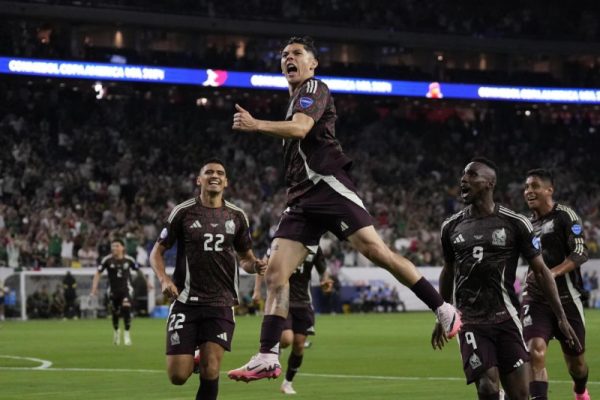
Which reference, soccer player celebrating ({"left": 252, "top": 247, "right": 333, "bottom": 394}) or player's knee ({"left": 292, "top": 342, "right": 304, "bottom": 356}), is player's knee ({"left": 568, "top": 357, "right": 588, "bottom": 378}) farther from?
player's knee ({"left": 292, "top": 342, "right": 304, "bottom": 356})

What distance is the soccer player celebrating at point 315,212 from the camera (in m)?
9.84

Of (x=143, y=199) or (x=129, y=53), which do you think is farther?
(x=129, y=53)

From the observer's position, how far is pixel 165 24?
5778 centimetres

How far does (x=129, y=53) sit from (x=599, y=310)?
2362 centimetres

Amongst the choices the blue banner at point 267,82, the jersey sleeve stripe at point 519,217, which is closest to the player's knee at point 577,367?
the jersey sleeve stripe at point 519,217

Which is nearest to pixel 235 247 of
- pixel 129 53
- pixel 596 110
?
pixel 129 53

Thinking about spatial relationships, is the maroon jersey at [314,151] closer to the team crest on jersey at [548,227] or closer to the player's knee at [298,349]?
the team crest on jersey at [548,227]

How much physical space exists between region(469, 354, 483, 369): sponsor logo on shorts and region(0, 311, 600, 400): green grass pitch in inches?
205

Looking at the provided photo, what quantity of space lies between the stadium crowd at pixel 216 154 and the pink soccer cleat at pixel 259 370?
107 ft

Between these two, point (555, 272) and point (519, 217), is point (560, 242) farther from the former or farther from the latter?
point (519, 217)

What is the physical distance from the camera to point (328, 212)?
32.6 feet

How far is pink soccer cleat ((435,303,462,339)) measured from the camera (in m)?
9.87

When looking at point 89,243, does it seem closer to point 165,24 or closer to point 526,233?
point 165,24

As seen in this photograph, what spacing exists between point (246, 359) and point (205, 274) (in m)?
10.6
